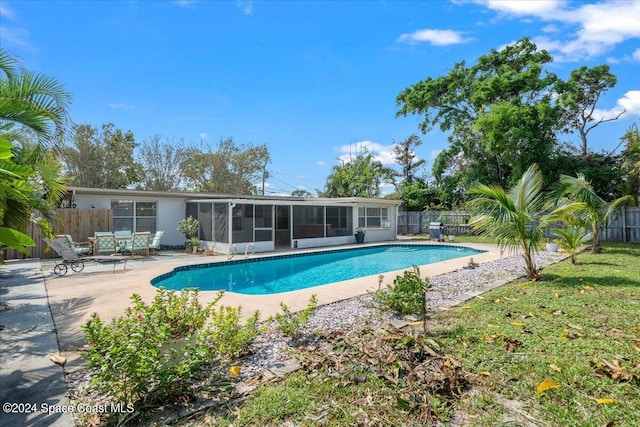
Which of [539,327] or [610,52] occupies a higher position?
[610,52]

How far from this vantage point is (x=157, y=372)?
261cm

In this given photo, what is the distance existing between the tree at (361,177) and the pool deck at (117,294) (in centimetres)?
2111

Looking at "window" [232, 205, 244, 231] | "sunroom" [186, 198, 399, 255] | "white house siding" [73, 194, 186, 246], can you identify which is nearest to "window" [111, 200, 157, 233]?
"white house siding" [73, 194, 186, 246]

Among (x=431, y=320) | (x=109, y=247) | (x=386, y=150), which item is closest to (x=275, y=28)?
(x=109, y=247)

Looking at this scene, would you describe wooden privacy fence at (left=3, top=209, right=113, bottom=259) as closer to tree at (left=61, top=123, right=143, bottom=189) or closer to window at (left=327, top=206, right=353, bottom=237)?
window at (left=327, top=206, right=353, bottom=237)

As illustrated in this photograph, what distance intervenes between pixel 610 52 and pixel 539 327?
2235cm

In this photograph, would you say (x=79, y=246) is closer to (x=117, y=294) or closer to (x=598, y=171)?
(x=117, y=294)

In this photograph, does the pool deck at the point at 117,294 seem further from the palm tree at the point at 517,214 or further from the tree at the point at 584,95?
the tree at the point at 584,95

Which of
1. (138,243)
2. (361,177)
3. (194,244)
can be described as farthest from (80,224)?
(361,177)

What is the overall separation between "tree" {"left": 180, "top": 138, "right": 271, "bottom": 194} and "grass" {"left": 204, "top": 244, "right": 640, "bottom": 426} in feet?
93.6

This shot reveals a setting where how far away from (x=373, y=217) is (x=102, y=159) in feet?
64.9

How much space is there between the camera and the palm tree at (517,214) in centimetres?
696

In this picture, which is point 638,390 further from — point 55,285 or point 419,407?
point 55,285

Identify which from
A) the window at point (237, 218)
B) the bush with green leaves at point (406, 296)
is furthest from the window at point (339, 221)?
the bush with green leaves at point (406, 296)
